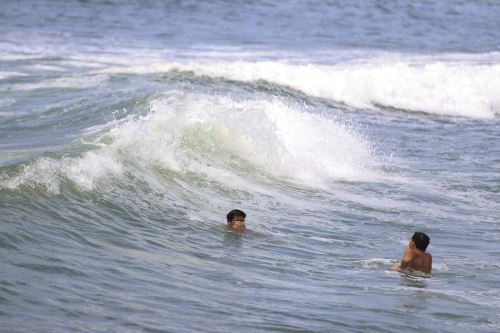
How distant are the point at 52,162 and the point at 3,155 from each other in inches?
98.1

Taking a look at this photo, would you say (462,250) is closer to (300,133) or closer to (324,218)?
(324,218)

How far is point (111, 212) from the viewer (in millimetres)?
10219

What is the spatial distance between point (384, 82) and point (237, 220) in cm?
1563

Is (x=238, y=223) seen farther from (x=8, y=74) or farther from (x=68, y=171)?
(x=8, y=74)

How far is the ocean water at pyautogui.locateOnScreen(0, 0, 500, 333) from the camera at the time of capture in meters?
7.34

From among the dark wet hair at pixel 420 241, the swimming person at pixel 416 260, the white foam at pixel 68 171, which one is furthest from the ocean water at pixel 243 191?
the dark wet hair at pixel 420 241

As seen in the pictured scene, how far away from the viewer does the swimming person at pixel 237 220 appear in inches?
399

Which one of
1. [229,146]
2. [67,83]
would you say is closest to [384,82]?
[67,83]

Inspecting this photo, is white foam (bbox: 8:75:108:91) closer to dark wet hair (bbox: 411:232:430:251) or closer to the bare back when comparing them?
dark wet hair (bbox: 411:232:430:251)

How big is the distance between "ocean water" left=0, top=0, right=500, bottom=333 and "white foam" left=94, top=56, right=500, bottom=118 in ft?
0.24

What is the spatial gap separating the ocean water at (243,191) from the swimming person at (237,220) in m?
0.19

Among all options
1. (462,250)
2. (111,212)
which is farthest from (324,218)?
(111,212)

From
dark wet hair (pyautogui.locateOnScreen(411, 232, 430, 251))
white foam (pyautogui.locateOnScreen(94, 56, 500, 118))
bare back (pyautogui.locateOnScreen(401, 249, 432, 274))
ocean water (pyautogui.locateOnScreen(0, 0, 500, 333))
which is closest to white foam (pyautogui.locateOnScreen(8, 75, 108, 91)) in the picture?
ocean water (pyautogui.locateOnScreen(0, 0, 500, 333))

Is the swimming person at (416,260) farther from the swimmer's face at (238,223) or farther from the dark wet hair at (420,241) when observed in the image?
the swimmer's face at (238,223)
